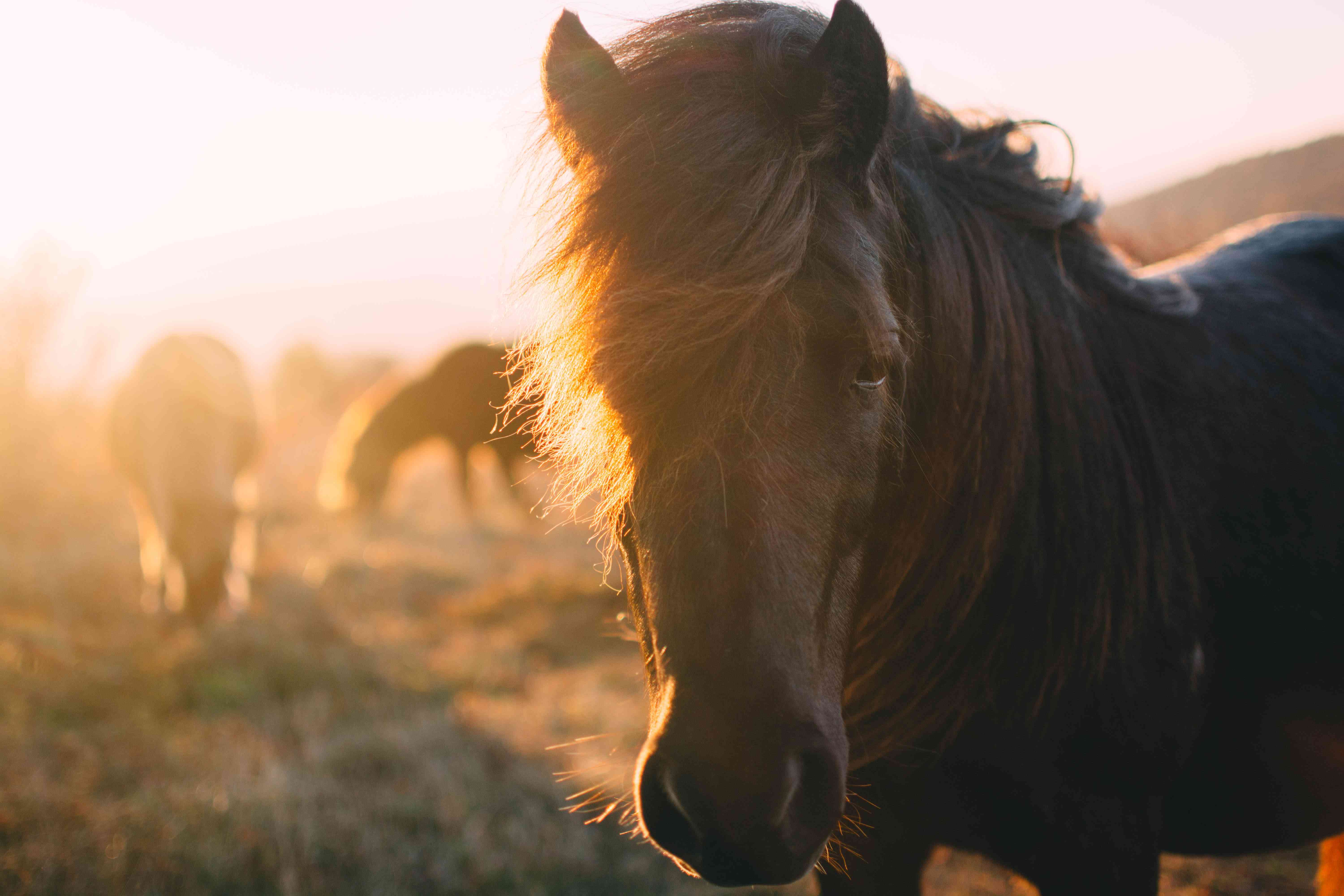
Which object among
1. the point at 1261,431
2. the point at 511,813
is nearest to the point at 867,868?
the point at 1261,431

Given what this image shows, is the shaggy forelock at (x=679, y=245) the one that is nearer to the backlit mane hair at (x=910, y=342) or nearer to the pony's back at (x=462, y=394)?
the backlit mane hair at (x=910, y=342)

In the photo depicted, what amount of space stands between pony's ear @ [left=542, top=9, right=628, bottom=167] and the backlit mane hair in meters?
0.01

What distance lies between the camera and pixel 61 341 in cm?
898

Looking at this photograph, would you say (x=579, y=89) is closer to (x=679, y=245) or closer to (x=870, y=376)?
(x=679, y=245)

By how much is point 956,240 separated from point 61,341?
37.7 feet

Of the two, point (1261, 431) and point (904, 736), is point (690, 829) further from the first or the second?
point (1261, 431)

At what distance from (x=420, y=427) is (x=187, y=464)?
4660 mm

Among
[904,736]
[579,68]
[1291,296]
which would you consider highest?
[579,68]

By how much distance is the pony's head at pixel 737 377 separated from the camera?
0.94 metres

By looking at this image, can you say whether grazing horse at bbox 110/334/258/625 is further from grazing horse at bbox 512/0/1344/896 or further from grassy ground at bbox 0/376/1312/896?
grazing horse at bbox 512/0/1344/896

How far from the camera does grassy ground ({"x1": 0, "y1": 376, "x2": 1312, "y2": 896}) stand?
2.78 m

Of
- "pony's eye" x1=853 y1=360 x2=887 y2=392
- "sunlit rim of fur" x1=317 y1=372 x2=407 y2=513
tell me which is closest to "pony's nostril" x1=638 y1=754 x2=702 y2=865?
"pony's eye" x1=853 y1=360 x2=887 y2=392

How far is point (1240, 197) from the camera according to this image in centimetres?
658

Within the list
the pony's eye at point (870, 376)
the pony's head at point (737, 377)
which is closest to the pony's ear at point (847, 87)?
the pony's head at point (737, 377)
